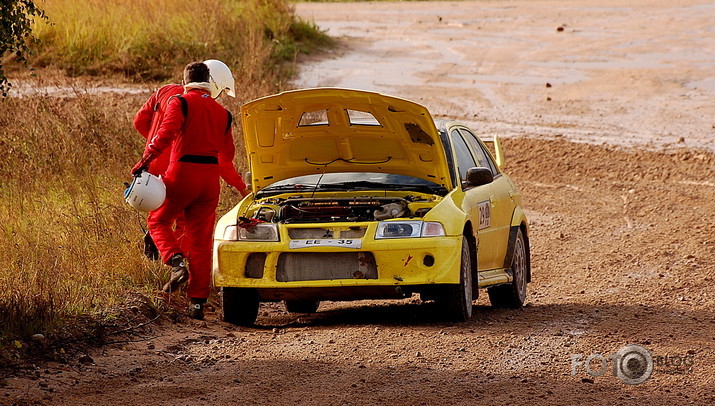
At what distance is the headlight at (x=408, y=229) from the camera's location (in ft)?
31.3

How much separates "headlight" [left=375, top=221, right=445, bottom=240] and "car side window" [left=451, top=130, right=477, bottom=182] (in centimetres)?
125

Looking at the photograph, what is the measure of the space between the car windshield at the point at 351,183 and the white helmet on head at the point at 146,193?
95cm

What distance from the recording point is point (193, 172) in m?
10.2

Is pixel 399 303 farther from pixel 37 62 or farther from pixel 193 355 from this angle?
pixel 37 62

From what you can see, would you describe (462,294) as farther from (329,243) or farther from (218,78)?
(218,78)

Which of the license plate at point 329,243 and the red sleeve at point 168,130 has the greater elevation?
the red sleeve at point 168,130

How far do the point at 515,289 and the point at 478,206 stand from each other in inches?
48.0

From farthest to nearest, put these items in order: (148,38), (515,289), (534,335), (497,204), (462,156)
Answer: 1. (148,38)
2. (515,289)
3. (497,204)
4. (462,156)
5. (534,335)

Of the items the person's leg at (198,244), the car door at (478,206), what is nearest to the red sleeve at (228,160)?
the person's leg at (198,244)

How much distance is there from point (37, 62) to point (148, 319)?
1429 cm

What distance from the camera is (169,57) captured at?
23781 mm

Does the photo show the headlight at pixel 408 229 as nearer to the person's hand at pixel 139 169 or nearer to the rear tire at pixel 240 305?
the rear tire at pixel 240 305

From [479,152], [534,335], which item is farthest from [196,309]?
[479,152]

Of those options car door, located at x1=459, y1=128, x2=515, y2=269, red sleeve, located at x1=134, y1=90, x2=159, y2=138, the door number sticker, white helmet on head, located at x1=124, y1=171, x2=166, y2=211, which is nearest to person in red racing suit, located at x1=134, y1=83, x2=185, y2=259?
red sleeve, located at x1=134, y1=90, x2=159, y2=138
